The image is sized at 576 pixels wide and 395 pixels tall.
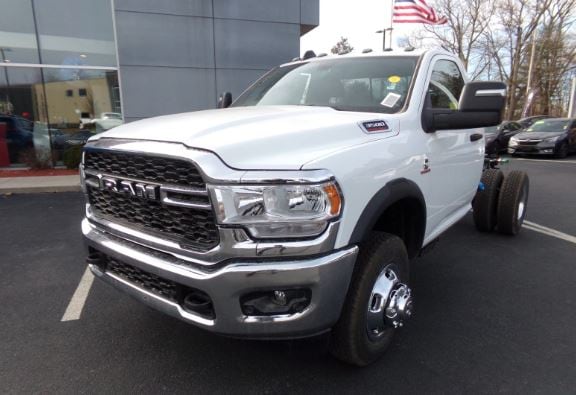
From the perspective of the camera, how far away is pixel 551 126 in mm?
16281

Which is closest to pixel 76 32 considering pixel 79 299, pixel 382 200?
pixel 79 299

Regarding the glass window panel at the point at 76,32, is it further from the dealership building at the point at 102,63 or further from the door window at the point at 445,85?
the door window at the point at 445,85

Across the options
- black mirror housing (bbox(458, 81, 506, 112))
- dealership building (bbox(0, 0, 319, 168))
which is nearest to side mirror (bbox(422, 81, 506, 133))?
black mirror housing (bbox(458, 81, 506, 112))

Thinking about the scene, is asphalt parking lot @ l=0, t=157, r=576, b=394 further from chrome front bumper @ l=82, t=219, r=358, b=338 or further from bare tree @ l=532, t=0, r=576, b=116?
bare tree @ l=532, t=0, r=576, b=116

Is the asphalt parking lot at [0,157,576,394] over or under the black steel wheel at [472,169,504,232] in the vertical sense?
under

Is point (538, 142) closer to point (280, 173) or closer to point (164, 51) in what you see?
point (164, 51)

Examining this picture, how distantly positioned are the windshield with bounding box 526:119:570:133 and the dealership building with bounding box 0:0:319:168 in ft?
38.5

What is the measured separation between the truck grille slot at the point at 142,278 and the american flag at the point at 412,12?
13579 millimetres

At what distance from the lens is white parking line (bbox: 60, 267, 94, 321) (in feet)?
10.8

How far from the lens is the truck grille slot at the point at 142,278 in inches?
88.2

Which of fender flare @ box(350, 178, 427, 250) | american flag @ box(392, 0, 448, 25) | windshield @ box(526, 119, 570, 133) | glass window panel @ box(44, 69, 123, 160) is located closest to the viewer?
fender flare @ box(350, 178, 427, 250)

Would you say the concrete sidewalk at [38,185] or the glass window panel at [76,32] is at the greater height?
the glass window panel at [76,32]

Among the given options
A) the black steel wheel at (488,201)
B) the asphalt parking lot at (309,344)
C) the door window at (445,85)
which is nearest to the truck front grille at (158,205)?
the asphalt parking lot at (309,344)

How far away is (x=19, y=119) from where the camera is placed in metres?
11.3
